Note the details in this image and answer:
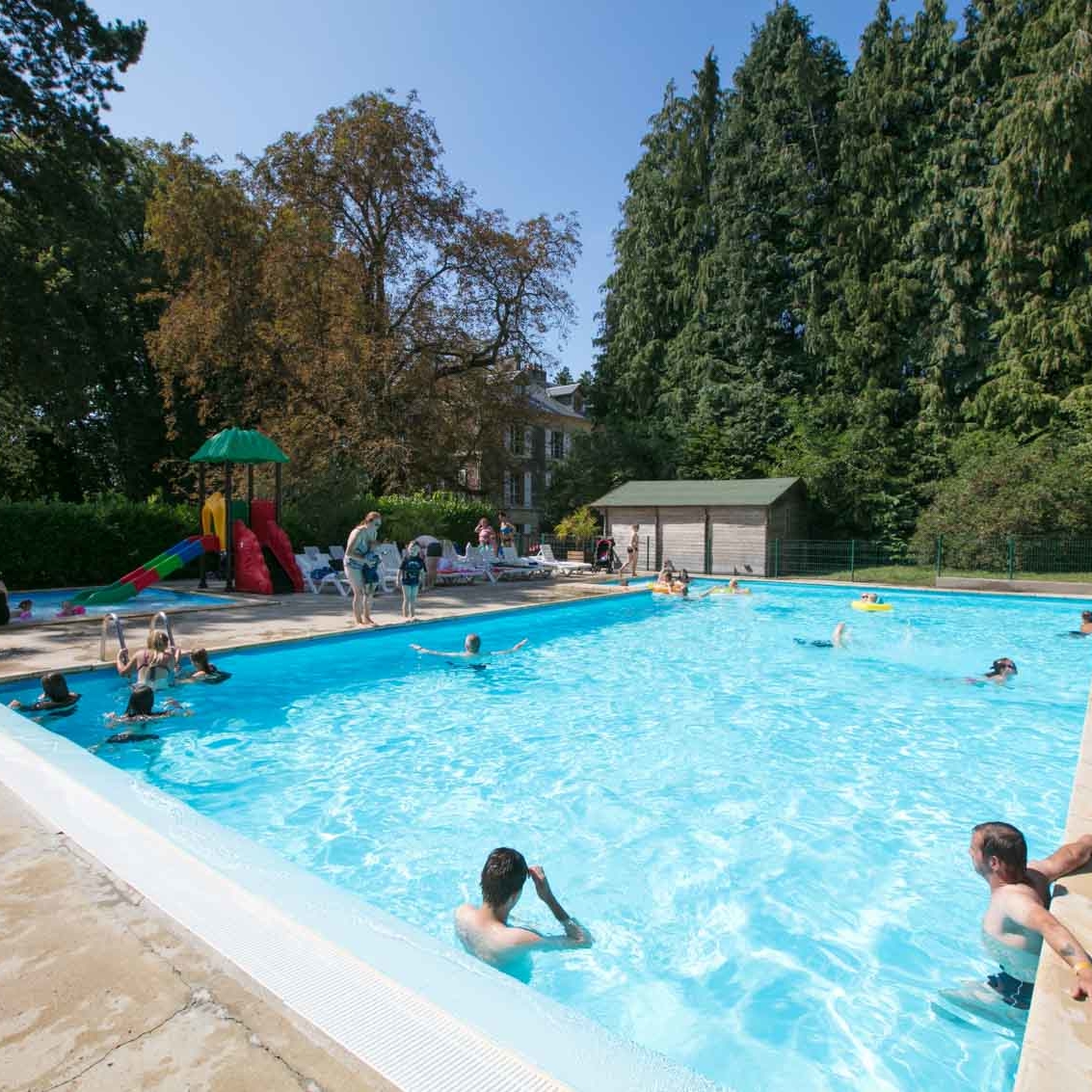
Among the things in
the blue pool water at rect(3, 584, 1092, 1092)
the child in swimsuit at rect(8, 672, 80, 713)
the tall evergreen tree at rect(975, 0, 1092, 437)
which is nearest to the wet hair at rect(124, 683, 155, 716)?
the blue pool water at rect(3, 584, 1092, 1092)

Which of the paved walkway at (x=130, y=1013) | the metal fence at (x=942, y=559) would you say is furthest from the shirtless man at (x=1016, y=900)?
the metal fence at (x=942, y=559)

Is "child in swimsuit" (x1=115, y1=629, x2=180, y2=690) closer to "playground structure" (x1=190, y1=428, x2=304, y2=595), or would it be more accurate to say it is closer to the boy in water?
the boy in water

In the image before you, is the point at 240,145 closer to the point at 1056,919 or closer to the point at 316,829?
the point at 316,829

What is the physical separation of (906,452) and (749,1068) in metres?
28.7

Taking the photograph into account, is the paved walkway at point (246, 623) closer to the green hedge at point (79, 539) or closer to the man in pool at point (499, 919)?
the green hedge at point (79, 539)

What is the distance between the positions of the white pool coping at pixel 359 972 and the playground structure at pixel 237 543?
453 inches

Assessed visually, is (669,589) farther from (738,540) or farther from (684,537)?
(684,537)

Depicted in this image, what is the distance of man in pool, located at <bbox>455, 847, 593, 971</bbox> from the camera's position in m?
3.50

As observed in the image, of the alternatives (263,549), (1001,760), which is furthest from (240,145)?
(1001,760)

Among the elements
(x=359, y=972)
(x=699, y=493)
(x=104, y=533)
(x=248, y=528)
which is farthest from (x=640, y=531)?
(x=359, y=972)

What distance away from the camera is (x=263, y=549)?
15938mm

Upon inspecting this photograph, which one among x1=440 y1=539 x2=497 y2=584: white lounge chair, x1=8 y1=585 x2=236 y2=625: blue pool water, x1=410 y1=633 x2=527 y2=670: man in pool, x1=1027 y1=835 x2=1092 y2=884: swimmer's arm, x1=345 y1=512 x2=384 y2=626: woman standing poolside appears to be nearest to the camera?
x1=1027 y1=835 x2=1092 y2=884: swimmer's arm

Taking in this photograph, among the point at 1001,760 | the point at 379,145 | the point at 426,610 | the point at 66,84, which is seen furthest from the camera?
the point at 379,145

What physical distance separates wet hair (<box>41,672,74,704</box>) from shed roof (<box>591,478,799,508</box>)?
20058mm
